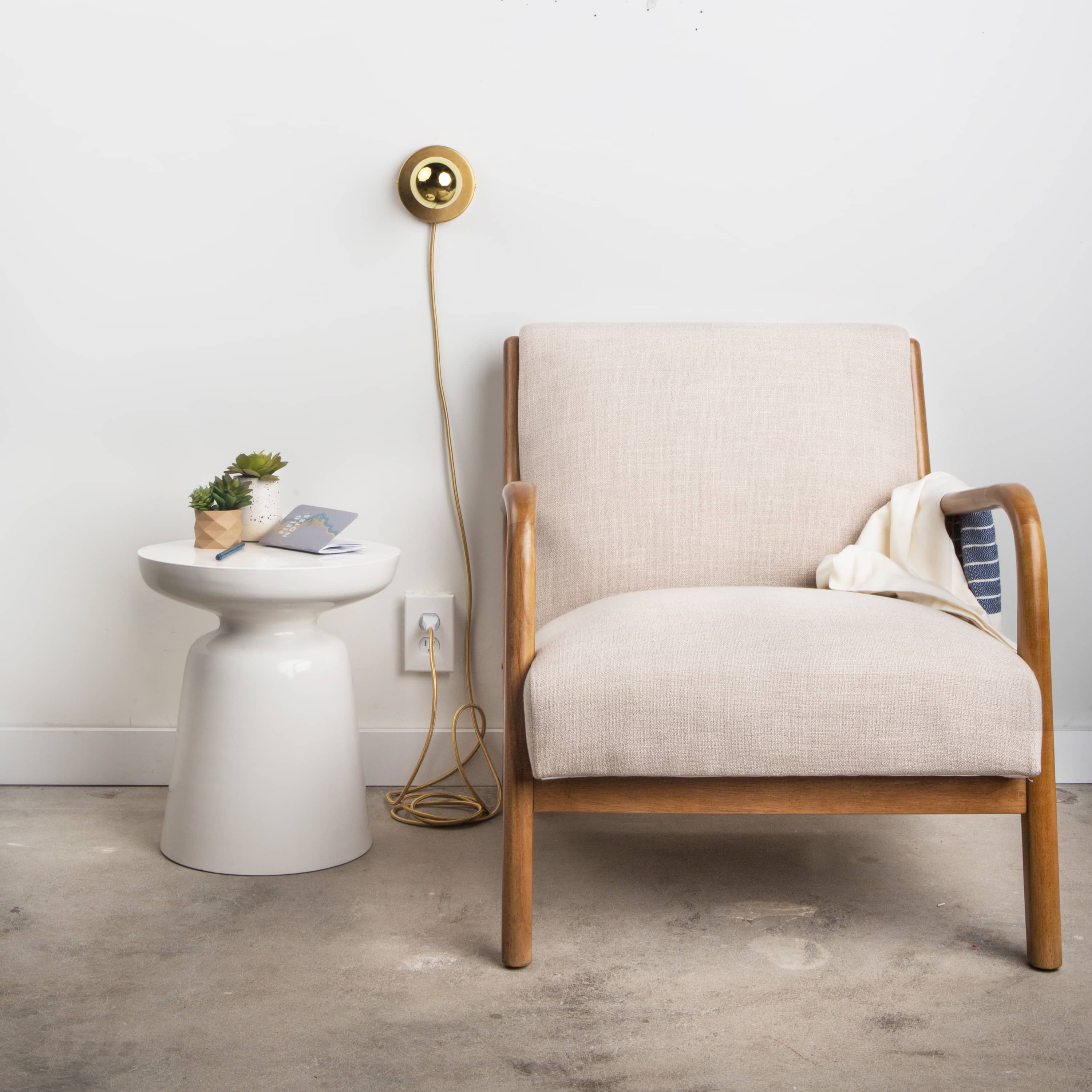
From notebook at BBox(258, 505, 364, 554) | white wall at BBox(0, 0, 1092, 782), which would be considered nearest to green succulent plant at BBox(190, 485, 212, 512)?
notebook at BBox(258, 505, 364, 554)

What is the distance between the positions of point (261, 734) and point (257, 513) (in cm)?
37

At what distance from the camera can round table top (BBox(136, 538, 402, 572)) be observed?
1.25 m

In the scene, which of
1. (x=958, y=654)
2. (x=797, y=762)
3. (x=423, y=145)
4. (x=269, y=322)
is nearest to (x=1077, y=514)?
(x=958, y=654)

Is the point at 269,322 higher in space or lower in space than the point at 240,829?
higher

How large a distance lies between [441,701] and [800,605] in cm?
81

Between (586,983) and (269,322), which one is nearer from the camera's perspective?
(586,983)

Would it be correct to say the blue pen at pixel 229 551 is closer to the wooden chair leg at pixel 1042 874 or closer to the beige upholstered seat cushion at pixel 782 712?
the beige upholstered seat cushion at pixel 782 712

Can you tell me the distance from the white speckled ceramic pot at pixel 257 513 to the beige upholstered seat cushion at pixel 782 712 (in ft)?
2.14

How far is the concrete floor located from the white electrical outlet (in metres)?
0.31

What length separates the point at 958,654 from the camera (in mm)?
1014

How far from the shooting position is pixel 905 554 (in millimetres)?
1370

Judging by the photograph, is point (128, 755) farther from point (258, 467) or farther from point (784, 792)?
point (784, 792)

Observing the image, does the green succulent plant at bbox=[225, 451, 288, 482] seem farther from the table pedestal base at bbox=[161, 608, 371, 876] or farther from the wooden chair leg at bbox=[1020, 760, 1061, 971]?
the wooden chair leg at bbox=[1020, 760, 1061, 971]

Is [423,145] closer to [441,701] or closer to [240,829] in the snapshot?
[441,701]
